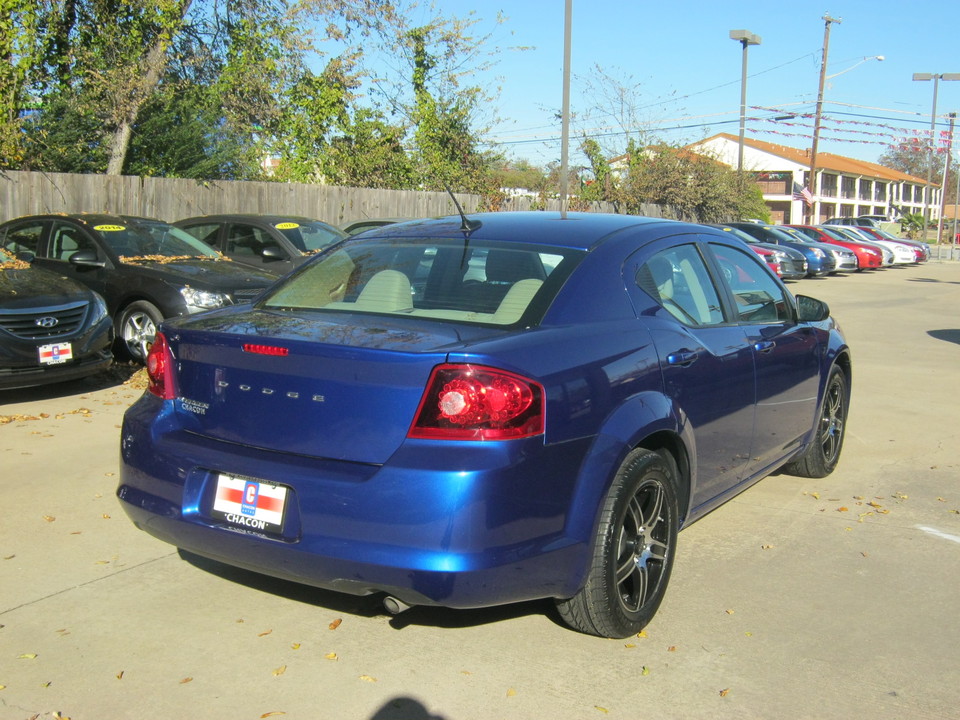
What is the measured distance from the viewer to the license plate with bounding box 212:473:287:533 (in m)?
3.40

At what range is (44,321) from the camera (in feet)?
26.5

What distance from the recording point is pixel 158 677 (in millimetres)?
3484

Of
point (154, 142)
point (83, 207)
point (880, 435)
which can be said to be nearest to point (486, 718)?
point (880, 435)

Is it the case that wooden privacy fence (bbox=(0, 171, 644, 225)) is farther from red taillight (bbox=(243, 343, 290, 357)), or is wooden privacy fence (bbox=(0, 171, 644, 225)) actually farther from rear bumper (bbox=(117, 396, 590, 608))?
rear bumper (bbox=(117, 396, 590, 608))

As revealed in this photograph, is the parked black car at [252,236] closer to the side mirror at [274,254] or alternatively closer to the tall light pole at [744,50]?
the side mirror at [274,254]

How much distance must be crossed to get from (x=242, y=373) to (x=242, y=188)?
55.4 feet

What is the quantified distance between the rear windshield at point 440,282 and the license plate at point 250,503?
2.99 ft

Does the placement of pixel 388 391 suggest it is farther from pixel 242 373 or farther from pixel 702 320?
pixel 702 320

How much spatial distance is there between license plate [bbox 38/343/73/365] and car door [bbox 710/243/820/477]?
216 inches

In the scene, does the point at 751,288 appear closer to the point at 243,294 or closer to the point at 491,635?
the point at 491,635

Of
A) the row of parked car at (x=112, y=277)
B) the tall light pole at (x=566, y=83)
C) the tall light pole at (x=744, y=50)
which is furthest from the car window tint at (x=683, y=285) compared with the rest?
the tall light pole at (x=744, y=50)

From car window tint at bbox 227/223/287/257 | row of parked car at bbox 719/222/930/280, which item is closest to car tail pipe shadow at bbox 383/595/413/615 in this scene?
car window tint at bbox 227/223/287/257

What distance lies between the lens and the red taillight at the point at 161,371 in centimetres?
387

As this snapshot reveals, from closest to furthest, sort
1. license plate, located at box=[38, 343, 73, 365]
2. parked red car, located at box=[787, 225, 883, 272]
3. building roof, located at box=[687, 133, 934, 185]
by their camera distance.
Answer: license plate, located at box=[38, 343, 73, 365], parked red car, located at box=[787, 225, 883, 272], building roof, located at box=[687, 133, 934, 185]
